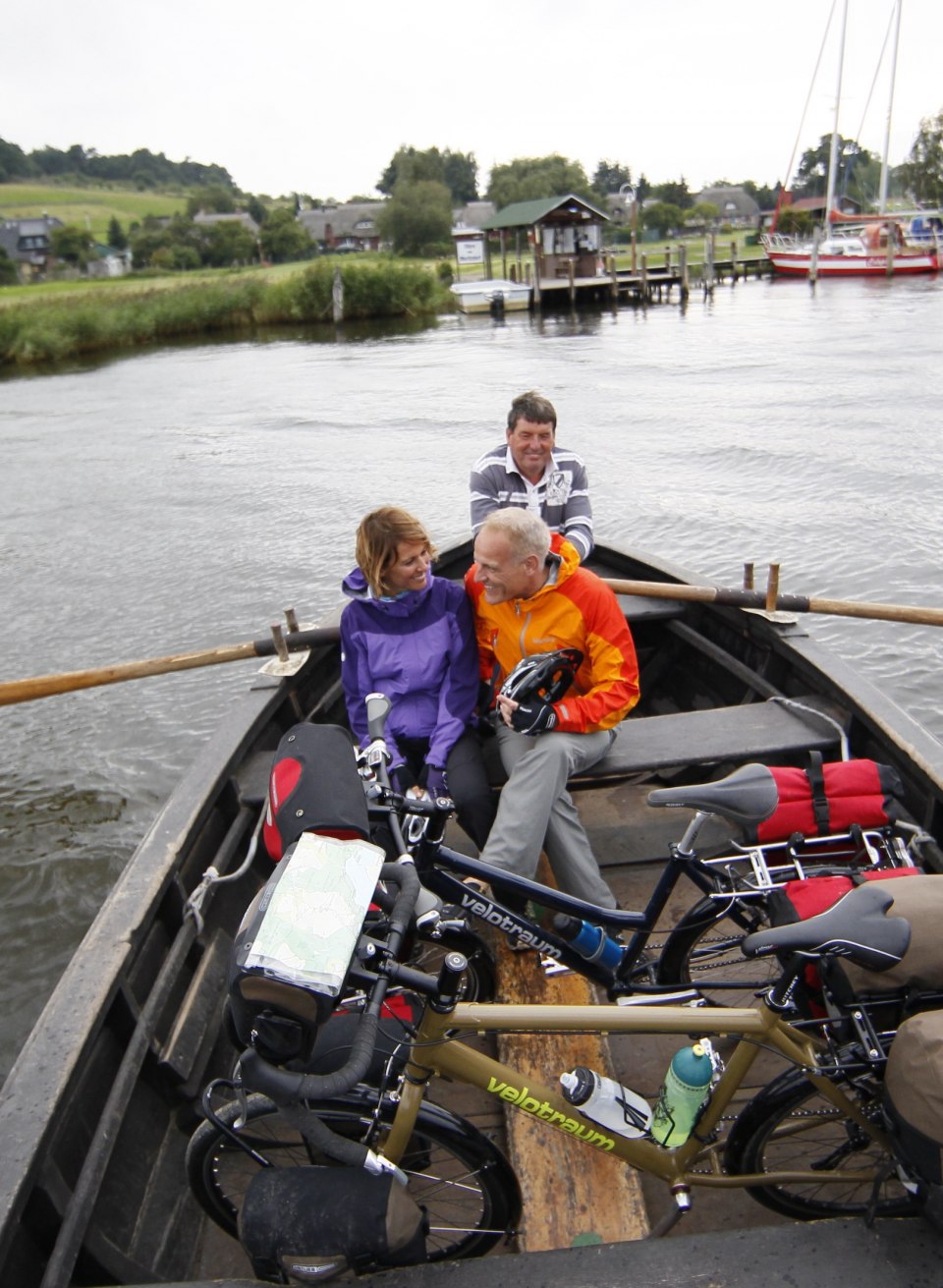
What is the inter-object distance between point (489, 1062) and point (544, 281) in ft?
137

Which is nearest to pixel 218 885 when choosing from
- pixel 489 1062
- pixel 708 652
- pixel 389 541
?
pixel 389 541

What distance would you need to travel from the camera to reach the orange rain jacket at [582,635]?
10.6 feet

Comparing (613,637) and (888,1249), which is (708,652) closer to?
(613,637)

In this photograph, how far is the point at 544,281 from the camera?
40.4 m

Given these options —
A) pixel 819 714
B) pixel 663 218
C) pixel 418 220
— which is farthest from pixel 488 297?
pixel 663 218

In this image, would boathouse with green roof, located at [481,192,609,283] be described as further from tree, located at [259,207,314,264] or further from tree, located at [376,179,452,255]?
tree, located at [259,207,314,264]

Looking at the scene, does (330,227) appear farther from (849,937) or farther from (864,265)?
(849,937)

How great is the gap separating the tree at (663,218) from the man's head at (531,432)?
279ft

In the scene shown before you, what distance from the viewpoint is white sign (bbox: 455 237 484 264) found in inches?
2044

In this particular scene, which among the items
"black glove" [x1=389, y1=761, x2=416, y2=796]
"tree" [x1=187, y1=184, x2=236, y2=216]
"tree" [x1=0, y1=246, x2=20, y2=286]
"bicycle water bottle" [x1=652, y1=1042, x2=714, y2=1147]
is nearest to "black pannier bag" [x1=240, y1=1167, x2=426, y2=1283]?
"bicycle water bottle" [x1=652, y1=1042, x2=714, y2=1147]

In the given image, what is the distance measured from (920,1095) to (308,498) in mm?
12791

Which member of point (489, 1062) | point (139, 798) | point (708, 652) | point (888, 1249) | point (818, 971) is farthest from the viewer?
point (139, 798)

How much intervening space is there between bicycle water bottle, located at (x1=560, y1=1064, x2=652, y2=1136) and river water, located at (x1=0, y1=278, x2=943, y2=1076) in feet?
11.4

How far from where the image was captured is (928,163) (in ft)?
209
